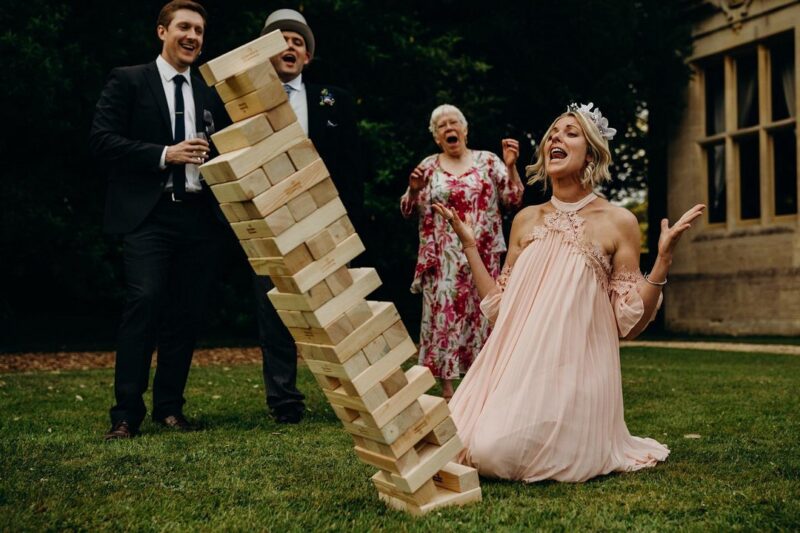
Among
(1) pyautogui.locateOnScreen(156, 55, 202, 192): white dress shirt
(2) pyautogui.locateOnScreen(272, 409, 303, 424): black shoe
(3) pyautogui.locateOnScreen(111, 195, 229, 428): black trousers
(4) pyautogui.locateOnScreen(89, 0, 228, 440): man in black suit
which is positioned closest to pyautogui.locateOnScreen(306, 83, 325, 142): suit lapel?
(4) pyautogui.locateOnScreen(89, 0, 228, 440): man in black suit

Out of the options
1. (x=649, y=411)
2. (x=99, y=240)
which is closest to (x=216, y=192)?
(x=649, y=411)

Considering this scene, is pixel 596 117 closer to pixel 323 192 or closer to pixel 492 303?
pixel 492 303

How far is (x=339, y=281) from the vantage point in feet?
10.9

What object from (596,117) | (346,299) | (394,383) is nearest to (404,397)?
(394,383)

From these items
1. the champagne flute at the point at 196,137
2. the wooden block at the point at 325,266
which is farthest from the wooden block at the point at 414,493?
the champagne flute at the point at 196,137

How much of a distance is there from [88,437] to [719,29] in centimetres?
1482

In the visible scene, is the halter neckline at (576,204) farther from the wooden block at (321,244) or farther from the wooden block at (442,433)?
the wooden block at (321,244)

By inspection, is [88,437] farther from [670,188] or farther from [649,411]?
[670,188]

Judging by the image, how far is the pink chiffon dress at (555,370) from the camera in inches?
164

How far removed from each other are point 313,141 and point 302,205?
122 inches

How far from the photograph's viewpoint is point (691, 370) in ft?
32.8

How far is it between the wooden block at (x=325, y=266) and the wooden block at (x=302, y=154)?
0.23 meters

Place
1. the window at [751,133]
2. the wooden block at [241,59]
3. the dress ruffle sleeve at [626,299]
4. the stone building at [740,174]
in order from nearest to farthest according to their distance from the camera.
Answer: the wooden block at [241,59] → the dress ruffle sleeve at [626,299] → the stone building at [740,174] → the window at [751,133]

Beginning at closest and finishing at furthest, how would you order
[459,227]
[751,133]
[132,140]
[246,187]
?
[246,187]
[459,227]
[132,140]
[751,133]
